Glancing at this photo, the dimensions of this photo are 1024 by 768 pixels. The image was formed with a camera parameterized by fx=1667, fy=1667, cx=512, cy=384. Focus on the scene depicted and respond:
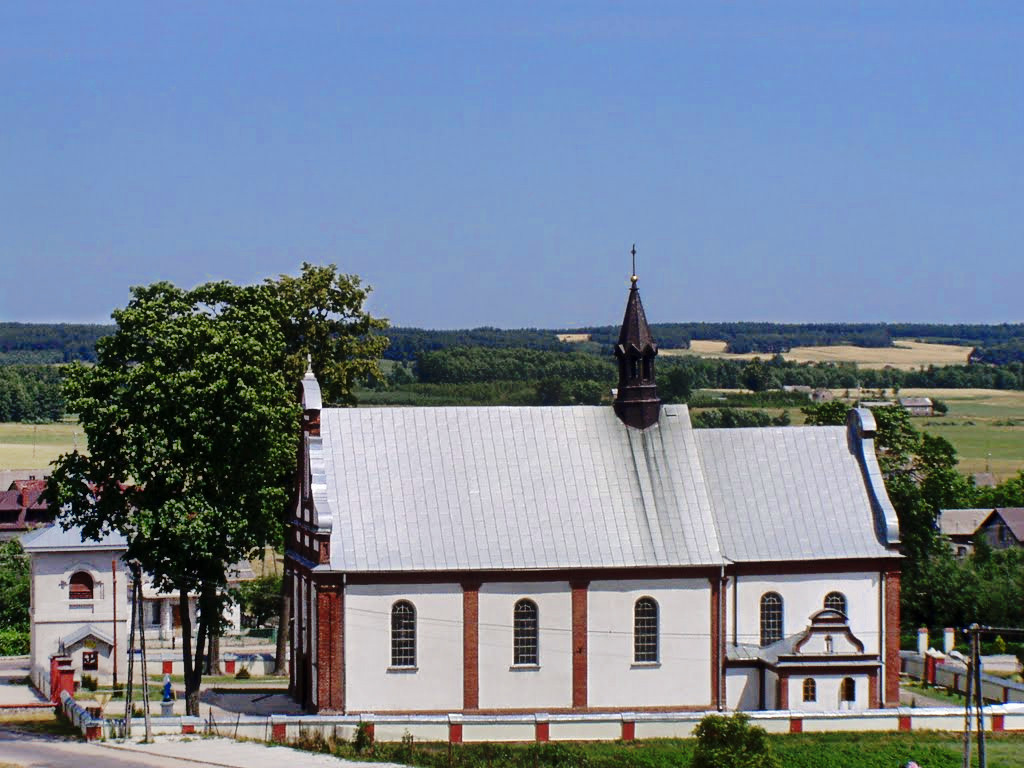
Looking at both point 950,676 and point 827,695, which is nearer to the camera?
point 827,695

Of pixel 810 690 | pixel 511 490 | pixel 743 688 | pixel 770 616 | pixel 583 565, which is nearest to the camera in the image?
pixel 583 565

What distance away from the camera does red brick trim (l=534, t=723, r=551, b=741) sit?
2035 inches

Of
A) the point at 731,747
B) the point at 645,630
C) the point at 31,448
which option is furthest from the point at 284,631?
the point at 31,448

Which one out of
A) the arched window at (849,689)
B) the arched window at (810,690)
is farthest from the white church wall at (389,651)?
the arched window at (849,689)

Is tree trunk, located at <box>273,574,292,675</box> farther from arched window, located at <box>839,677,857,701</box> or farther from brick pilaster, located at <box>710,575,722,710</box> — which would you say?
arched window, located at <box>839,677,857,701</box>

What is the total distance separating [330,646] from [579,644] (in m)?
8.09

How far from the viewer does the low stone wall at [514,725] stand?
167ft

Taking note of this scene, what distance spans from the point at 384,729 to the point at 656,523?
1151 cm

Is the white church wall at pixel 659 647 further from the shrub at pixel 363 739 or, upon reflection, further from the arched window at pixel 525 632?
the shrub at pixel 363 739

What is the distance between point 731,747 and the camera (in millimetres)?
44250

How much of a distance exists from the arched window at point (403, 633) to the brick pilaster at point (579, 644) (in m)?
5.24

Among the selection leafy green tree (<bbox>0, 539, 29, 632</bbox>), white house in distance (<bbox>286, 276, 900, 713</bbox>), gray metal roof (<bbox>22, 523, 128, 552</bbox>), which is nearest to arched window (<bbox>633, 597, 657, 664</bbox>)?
white house in distance (<bbox>286, 276, 900, 713</bbox>)

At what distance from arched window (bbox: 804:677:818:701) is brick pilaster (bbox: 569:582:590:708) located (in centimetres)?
722

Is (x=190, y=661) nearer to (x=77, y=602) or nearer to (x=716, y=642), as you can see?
(x=77, y=602)
